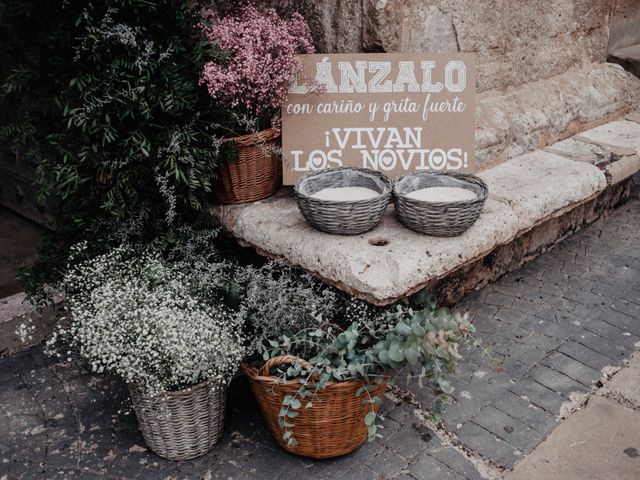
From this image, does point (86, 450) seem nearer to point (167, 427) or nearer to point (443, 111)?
point (167, 427)

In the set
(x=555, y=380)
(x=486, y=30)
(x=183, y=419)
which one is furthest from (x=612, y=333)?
(x=183, y=419)

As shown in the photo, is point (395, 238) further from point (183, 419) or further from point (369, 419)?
point (183, 419)

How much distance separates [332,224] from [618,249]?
230 cm

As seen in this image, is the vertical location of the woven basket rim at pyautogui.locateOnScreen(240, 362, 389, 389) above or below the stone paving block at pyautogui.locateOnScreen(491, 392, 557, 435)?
above

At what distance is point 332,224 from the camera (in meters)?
2.86

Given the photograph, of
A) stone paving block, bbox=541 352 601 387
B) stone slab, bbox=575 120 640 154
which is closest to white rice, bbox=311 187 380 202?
stone paving block, bbox=541 352 601 387

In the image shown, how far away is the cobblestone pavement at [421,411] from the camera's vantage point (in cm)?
265

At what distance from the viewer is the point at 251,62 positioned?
9.37 ft

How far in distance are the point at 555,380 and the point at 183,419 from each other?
5.54 feet

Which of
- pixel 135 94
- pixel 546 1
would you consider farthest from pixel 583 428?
pixel 546 1

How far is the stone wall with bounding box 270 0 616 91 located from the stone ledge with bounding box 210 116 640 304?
58 cm

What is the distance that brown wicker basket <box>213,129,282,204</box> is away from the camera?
3.01 m

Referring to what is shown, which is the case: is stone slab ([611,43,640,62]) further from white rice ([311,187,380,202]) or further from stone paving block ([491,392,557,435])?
stone paving block ([491,392,557,435])

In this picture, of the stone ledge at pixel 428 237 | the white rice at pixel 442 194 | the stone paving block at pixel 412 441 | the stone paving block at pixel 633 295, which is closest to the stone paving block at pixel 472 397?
the stone paving block at pixel 412 441
